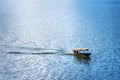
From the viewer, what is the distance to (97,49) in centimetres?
7512

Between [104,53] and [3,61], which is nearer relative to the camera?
[3,61]

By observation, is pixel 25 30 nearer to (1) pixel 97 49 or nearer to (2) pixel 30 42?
(2) pixel 30 42

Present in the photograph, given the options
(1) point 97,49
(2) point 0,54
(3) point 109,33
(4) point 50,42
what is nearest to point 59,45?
(4) point 50,42

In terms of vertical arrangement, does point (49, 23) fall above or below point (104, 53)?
above

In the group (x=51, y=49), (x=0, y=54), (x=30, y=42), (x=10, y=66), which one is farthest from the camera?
(x=30, y=42)

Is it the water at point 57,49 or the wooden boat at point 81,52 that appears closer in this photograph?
the water at point 57,49

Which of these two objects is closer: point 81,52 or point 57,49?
point 81,52

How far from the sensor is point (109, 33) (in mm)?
95688

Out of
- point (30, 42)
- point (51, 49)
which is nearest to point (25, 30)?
point (30, 42)

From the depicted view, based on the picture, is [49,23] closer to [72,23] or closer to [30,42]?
[72,23]

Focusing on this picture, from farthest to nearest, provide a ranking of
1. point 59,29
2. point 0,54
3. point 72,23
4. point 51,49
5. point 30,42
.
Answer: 1. point 72,23
2. point 59,29
3. point 30,42
4. point 51,49
5. point 0,54

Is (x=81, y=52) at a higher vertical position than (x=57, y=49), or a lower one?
lower

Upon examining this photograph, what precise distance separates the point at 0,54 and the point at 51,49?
45.2 ft

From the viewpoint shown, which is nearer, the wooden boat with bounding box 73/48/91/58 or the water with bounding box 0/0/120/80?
the water with bounding box 0/0/120/80
